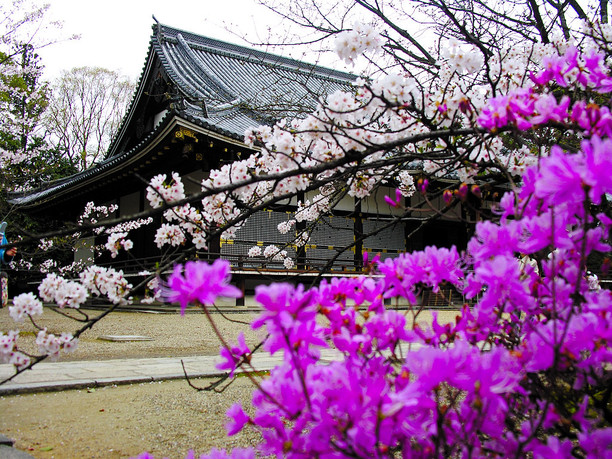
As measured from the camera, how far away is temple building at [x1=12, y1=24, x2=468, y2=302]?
9461 millimetres

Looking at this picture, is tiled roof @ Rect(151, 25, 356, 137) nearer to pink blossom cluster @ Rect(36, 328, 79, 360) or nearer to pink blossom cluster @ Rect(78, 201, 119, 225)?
pink blossom cluster @ Rect(78, 201, 119, 225)

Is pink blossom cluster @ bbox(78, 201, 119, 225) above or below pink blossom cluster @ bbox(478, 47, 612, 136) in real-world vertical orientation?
above

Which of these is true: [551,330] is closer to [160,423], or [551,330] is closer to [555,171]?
[555,171]

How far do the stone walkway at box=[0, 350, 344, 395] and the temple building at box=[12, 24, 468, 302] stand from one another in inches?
166

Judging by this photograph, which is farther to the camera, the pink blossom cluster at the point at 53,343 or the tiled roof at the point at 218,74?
the tiled roof at the point at 218,74

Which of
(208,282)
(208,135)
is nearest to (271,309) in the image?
(208,282)

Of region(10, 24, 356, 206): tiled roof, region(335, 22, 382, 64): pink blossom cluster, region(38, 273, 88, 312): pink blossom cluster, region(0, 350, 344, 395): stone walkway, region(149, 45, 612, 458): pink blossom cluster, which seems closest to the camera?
region(149, 45, 612, 458): pink blossom cluster

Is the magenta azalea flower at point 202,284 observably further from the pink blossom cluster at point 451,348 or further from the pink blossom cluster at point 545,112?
the pink blossom cluster at point 545,112

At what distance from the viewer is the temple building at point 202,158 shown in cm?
946

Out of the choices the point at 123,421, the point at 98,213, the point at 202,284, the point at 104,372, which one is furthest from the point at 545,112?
the point at 98,213

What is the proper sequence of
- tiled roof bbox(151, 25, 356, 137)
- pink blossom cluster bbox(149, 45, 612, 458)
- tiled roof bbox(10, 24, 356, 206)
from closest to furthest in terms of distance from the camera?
pink blossom cluster bbox(149, 45, 612, 458)
tiled roof bbox(10, 24, 356, 206)
tiled roof bbox(151, 25, 356, 137)

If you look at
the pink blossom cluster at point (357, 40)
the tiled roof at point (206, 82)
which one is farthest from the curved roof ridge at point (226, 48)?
the pink blossom cluster at point (357, 40)

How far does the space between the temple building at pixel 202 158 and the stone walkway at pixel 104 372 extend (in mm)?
4220

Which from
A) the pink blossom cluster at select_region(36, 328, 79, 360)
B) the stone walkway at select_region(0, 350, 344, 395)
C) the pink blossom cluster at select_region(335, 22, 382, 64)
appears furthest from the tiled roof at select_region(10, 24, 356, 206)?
the pink blossom cluster at select_region(36, 328, 79, 360)
